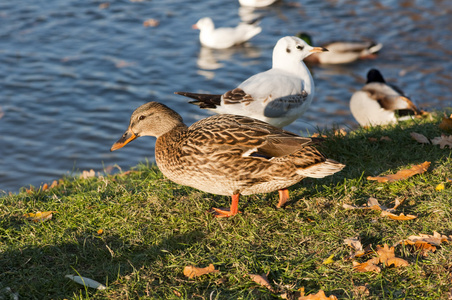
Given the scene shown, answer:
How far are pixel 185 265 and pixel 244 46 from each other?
1030 cm

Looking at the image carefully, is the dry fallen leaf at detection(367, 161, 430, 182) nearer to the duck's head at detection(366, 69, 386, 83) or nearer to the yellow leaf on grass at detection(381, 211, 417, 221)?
the yellow leaf on grass at detection(381, 211, 417, 221)

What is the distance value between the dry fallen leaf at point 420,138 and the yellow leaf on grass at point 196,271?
2982 millimetres

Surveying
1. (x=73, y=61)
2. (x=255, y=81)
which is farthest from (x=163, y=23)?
(x=255, y=81)

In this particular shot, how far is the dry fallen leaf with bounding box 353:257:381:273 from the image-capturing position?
3.87 meters

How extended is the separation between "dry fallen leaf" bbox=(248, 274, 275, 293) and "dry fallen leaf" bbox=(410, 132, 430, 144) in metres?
2.81

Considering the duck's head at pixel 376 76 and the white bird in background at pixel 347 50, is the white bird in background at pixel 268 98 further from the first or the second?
the white bird in background at pixel 347 50

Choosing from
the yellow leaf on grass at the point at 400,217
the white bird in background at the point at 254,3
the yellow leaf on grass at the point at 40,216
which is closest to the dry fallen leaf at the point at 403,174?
the yellow leaf on grass at the point at 400,217

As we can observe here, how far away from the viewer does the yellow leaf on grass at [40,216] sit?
4797mm

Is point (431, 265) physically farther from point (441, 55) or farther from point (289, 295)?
point (441, 55)

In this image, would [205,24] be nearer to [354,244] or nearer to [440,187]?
[440,187]

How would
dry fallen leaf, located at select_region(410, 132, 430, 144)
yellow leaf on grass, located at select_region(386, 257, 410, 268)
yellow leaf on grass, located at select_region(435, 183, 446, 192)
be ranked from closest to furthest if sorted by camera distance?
1. yellow leaf on grass, located at select_region(386, 257, 410, 268)
2. yellow leaf on grass, located at select_region(435, 183, 446, 192)
3. dry fallen leaf, located at select_region(410, 132, 430, 144)

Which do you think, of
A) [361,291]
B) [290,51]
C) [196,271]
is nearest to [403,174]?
[361,291]

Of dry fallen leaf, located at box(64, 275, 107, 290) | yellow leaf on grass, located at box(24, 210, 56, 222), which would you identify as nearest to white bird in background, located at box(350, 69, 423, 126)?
yellow leaf on grass, located at box(24, 210, 56, 222)

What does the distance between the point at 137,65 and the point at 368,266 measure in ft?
30.1
